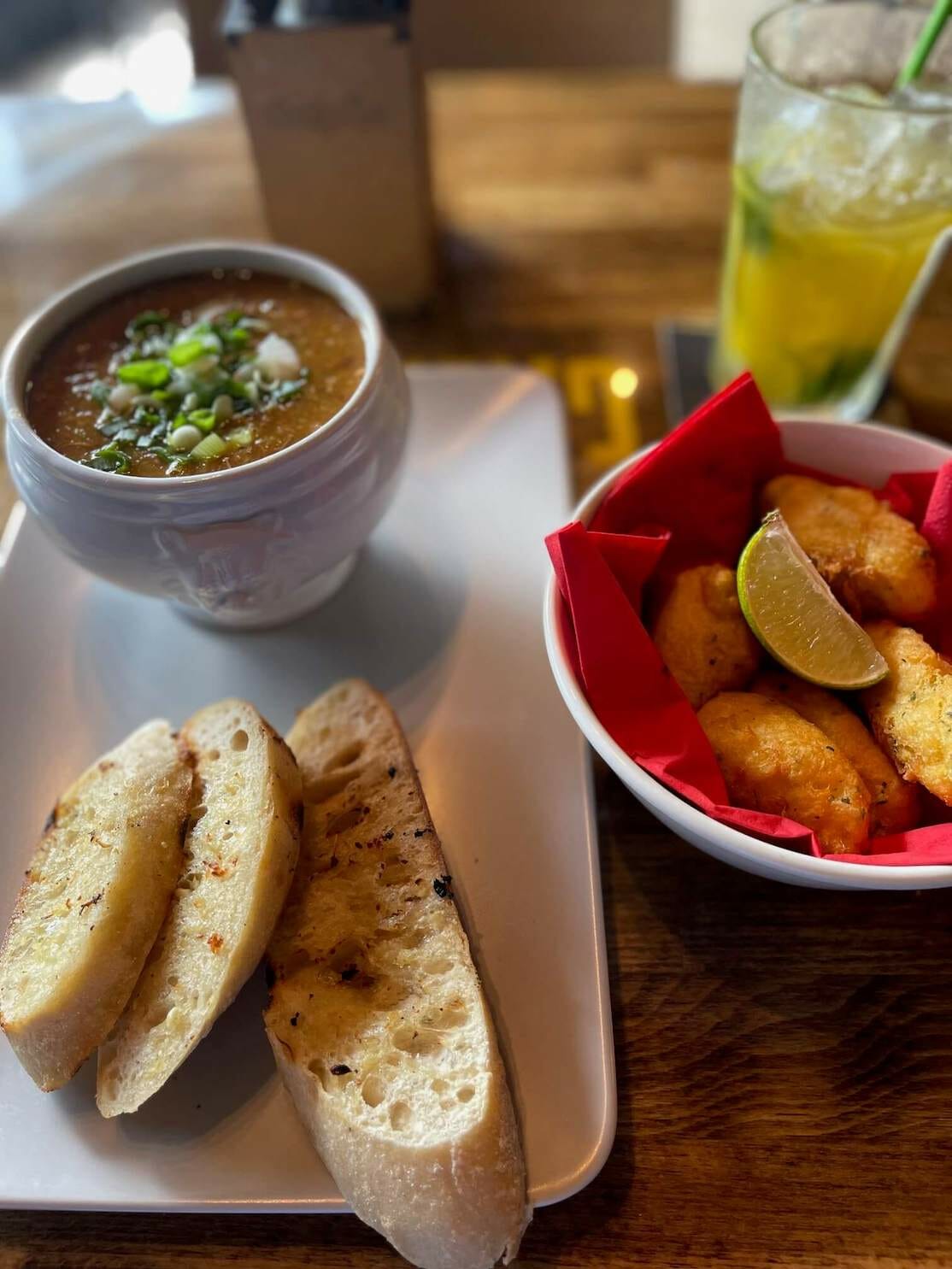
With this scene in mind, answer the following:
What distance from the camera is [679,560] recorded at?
117 centimetres

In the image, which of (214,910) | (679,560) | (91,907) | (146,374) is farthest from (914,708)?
(146,374)

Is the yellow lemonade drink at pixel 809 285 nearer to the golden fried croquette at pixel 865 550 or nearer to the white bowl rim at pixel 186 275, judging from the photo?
the golden fried croquette at pixel 865 550

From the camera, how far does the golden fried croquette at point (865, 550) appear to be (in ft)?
3.59

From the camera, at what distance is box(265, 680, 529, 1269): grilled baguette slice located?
814 mm

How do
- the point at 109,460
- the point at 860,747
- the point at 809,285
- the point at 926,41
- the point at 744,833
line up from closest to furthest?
the point at 744,833 → the point at 860,747 → the point at 109,460 → the point at 926,41 → the point at 809,285

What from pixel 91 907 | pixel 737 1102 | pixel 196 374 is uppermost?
pixel 196 374

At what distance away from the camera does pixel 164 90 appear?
2.46 meters

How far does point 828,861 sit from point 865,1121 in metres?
0.28

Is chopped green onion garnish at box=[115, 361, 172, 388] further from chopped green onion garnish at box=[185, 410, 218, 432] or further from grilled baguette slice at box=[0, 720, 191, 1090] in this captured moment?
grilled baguette slice at box=[0, 720, 191, 1090]

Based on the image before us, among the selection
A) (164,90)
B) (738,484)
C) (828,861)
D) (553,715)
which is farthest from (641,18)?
(828,861)

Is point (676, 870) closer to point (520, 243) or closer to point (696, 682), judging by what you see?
point (696, 682)

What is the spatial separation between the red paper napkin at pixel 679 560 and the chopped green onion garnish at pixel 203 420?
443mm

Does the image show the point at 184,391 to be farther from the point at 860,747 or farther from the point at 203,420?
the point at 860,747

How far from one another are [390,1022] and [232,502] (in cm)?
57
